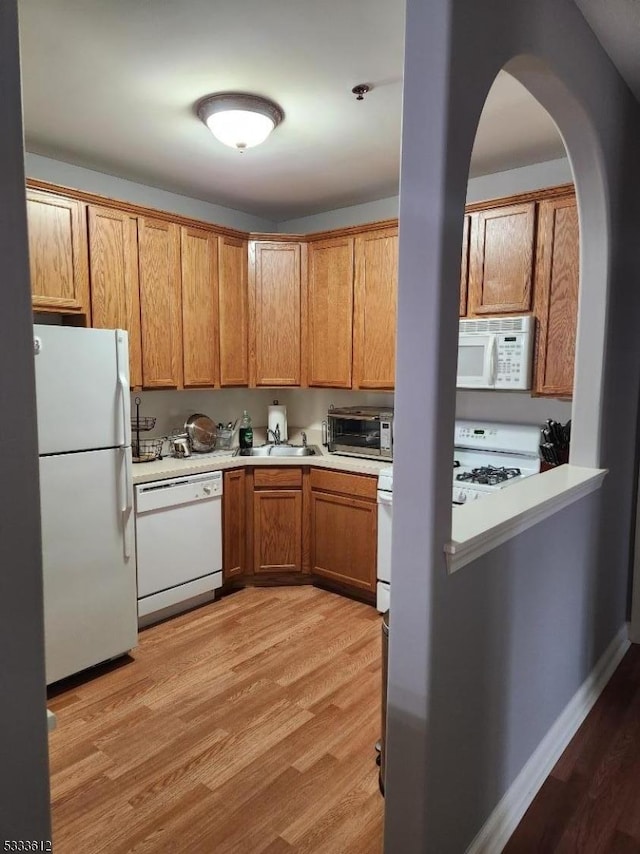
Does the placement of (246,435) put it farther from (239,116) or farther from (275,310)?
(239,116)

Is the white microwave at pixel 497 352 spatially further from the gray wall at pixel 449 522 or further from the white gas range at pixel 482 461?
the gray wall at pixel 449 522

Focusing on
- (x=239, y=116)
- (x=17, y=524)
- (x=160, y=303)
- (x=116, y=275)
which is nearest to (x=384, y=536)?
(x=160, y=303)

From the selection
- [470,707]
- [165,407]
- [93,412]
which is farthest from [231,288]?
[470,707]

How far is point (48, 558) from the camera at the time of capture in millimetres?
2410

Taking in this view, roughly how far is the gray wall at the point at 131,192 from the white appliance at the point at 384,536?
2.24m

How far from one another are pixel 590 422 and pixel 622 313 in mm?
547

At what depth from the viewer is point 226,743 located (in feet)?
7.04

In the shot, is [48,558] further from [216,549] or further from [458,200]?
[458,200]

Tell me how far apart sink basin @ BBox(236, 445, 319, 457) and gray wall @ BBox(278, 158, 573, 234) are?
168 centimetres

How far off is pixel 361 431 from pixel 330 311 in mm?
842

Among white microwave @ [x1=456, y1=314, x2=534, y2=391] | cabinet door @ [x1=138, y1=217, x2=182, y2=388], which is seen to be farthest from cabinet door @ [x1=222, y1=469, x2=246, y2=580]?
white microwave @ [x1=456, y1=314, x2=534, y2=391]

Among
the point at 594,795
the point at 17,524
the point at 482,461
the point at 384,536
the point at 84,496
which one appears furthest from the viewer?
the point at 482,461

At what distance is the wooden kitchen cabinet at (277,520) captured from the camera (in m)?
3.61

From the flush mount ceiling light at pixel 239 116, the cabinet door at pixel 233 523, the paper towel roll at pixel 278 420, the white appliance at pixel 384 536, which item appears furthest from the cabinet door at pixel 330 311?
the flush mount ceiling light at pixel 239 116
